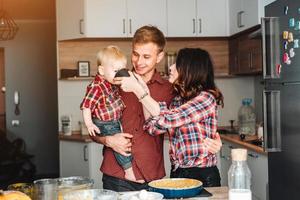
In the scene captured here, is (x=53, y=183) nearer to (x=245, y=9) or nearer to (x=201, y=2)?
(x=245, y=9)

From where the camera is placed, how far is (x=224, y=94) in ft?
16.4

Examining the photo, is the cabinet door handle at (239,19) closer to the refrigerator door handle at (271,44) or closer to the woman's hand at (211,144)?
the refrigerator door handle at (271,44)

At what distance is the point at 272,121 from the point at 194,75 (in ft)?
3.61

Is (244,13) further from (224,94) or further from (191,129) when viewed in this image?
(191,129)

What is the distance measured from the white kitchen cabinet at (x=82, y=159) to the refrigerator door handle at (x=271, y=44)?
193 centimetres

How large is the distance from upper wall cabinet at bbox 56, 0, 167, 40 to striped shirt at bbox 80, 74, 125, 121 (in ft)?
7.88

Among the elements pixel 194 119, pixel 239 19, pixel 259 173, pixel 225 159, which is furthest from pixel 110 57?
pixel 239 19

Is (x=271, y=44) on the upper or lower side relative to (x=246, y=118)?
upper

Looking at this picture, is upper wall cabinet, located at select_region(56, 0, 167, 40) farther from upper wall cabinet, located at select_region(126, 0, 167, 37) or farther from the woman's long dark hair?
the woman's long dark hair

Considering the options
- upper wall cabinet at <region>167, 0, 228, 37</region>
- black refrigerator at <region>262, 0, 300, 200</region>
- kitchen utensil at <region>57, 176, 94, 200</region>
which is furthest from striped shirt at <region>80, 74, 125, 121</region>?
upper wall cabinet at <region>167, 0, 228, 37</region>

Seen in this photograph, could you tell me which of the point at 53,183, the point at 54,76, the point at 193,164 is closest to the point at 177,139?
the point at 193,164

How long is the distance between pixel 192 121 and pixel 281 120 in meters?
1.15

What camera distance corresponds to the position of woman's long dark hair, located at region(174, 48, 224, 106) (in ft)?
6.94

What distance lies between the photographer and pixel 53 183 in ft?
4.94
